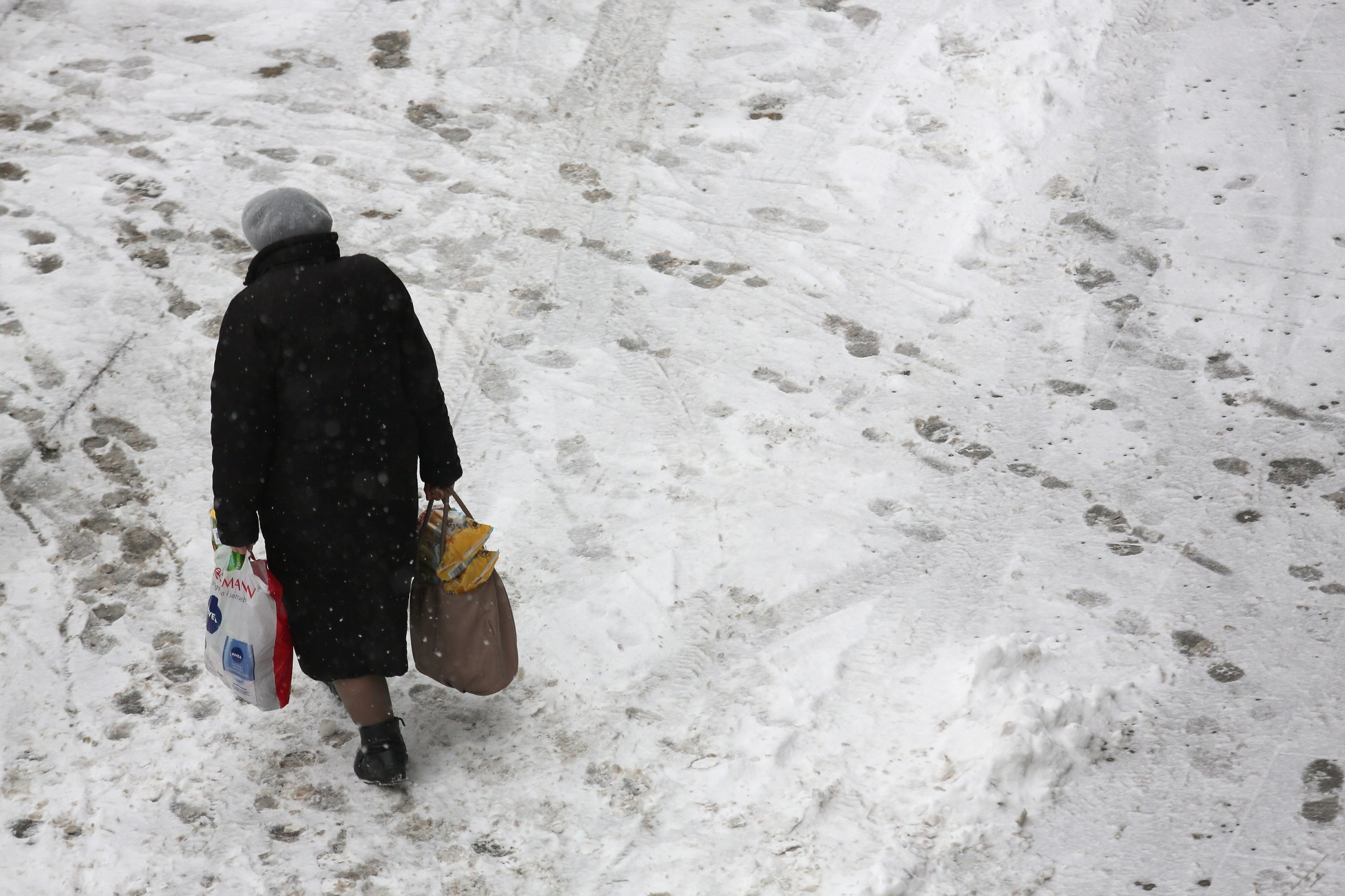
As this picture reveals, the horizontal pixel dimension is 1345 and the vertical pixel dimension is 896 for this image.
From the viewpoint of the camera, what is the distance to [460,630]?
2.95m

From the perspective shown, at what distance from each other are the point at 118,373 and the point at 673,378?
2.21m

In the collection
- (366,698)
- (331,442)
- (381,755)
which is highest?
(331,442)

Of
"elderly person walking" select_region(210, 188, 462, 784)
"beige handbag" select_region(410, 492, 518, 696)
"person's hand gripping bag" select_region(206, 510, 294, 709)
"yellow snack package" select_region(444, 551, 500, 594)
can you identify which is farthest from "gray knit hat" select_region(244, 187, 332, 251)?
"yellow snack package" select_region(444, 551, 500, 594)

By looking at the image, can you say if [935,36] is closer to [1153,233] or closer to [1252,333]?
[1153,233]

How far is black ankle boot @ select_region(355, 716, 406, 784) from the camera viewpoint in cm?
296

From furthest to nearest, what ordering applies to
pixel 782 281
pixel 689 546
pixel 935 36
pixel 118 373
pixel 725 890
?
pixel 935 36
pixel 782 281
pixel 118 373
pixel 689 546
pixel 725 890

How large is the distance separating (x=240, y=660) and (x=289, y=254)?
100 centimetres

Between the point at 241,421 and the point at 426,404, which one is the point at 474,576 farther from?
the point at 241,421

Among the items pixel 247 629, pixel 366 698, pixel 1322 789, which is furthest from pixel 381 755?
pixel 1322 789

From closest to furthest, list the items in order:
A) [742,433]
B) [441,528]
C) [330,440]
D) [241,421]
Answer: [241,421] → [330,440] → [441,528] → [742,433]

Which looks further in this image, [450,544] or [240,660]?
[450,544]

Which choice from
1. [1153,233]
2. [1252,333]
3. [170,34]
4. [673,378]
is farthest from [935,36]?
[170,34]

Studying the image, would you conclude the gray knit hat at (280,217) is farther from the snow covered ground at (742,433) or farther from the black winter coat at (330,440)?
the snow covered ground at (742,433)

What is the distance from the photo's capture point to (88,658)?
11.1 feet
